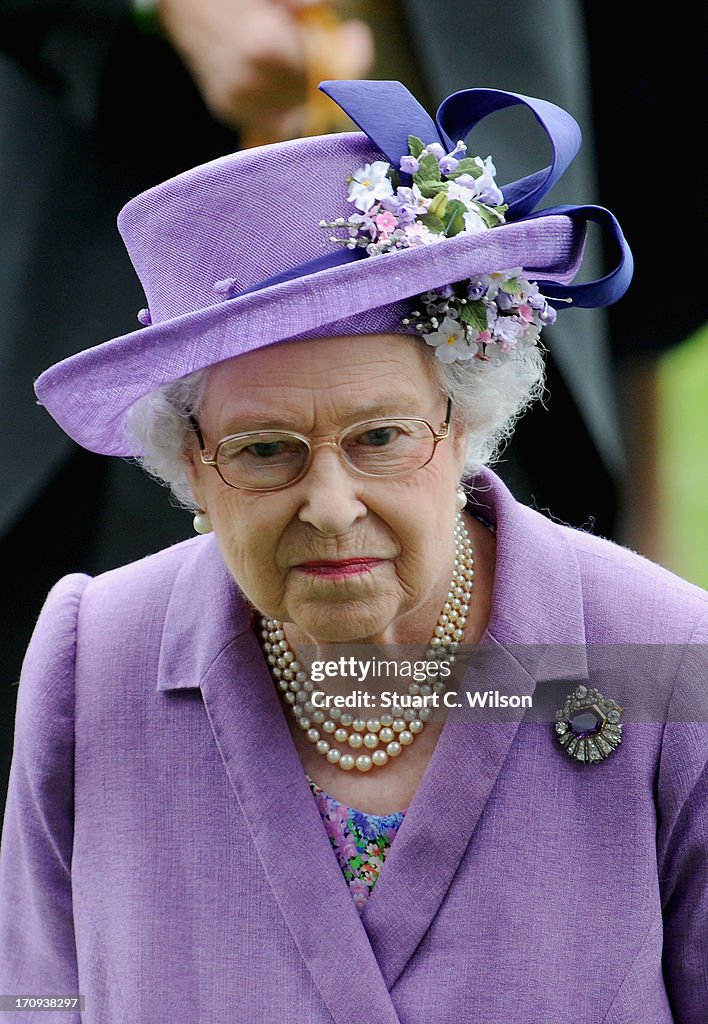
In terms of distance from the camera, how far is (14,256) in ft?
9.06

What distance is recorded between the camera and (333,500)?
5.06 ft

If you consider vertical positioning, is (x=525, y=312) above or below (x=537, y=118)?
below

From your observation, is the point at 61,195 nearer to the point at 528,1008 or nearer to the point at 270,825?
the point at 270,825

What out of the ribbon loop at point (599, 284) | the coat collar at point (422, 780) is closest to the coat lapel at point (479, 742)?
the coat collar at point (422, 780)

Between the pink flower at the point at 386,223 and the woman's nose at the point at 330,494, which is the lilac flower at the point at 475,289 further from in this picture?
the woman's nose at the point at 330,494

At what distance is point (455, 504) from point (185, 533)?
129 cm

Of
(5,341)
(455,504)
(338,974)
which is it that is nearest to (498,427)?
(455,504)

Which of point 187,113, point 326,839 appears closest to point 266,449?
point 326,839

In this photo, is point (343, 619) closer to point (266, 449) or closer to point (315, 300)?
point (266, 449)

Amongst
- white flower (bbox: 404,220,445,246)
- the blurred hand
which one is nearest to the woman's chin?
white flower (bbox: 404,220,445,246)

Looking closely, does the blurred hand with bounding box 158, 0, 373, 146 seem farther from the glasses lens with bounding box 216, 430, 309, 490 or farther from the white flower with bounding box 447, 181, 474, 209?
the glasses lens with bounding box 216, 430, 309, 490

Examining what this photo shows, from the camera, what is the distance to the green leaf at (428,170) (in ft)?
5.22

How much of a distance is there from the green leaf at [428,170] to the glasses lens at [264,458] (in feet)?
1.23

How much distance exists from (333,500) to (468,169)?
1.56 feet
